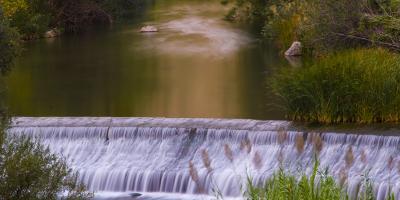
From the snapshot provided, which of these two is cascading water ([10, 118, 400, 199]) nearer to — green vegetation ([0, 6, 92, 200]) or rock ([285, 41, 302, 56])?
green vegetation ([0, 6, 92, 200])

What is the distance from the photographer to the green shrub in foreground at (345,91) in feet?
42.2

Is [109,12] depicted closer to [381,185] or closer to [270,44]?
[270,44]

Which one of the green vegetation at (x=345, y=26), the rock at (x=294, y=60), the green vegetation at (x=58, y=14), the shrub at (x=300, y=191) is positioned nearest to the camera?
the shrub at (x=300, y=191)

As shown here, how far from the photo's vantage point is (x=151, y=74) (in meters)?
21.1

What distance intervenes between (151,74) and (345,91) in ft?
29.3

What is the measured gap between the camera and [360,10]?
59.8ft

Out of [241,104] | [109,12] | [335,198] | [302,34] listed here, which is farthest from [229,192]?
[109,12]

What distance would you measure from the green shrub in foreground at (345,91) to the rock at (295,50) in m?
9.21

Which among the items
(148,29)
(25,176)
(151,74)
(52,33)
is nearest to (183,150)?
(25,176)

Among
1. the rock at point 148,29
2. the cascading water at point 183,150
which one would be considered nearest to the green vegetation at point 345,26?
the cascading water at point 183,150

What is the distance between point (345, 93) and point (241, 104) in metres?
3.98

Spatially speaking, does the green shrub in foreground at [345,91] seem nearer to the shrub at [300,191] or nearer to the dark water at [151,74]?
the dark water at [151,74]

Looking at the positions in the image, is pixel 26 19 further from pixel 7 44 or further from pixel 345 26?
pixel 7 44

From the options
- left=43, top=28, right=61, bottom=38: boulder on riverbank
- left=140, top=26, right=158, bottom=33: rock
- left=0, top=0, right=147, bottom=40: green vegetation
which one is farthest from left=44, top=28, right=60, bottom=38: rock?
left=140, top=26, right=158, bottom=33: rock
